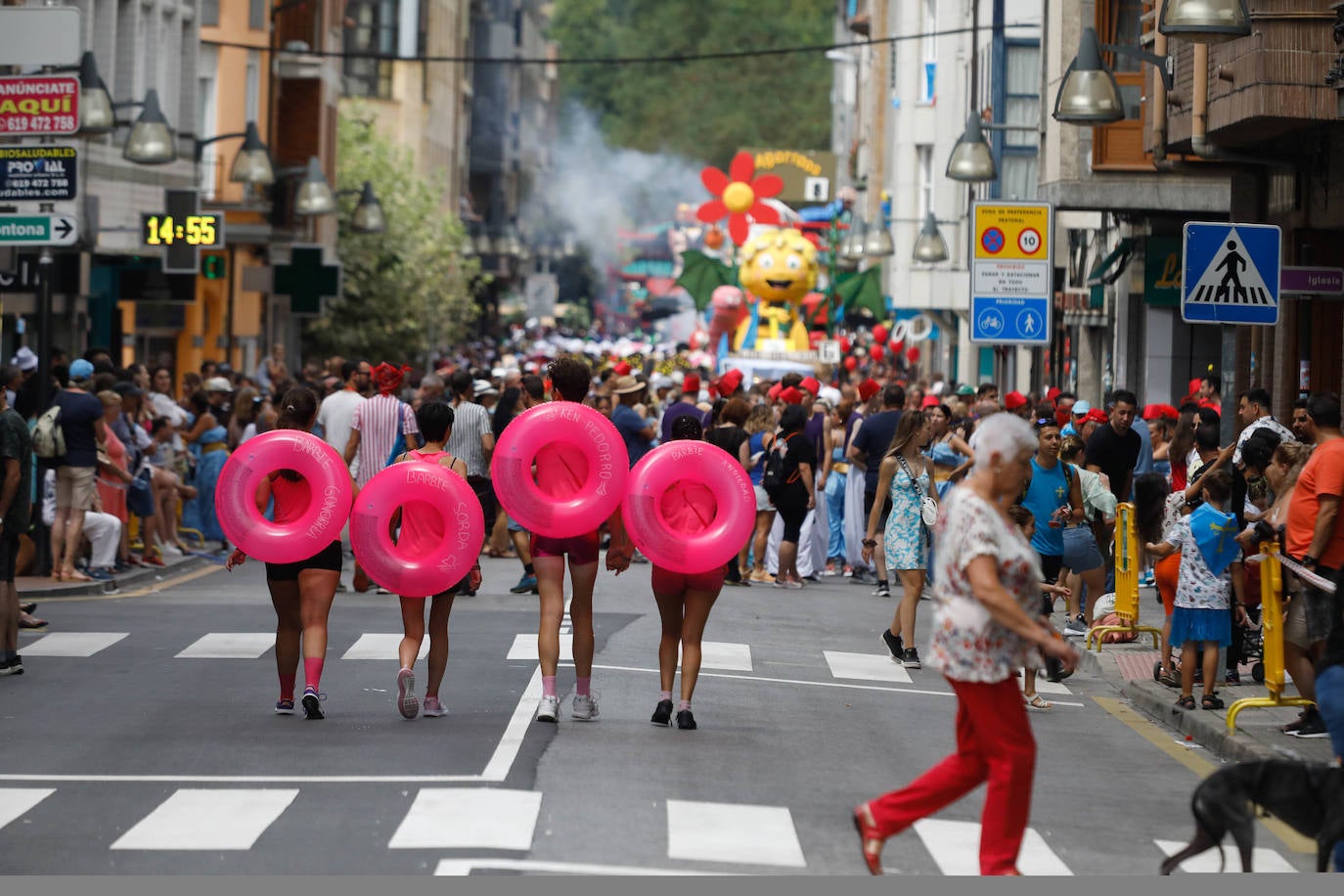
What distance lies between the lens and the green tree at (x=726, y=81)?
124 metres

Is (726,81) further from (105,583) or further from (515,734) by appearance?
(515,734)

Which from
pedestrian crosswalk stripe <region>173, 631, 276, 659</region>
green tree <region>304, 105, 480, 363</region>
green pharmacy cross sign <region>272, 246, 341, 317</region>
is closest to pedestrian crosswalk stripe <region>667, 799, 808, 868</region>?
pedestrian crosswalk stripe <region>173, 631, 276, 659</region>

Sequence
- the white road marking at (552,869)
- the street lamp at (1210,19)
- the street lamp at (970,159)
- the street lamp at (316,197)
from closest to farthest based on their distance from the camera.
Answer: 1. the white road marking at (552,869)
2. the street lamp at (1210,19)
3. the street lamp at (970,159)
4. the street lamp at (316,197)

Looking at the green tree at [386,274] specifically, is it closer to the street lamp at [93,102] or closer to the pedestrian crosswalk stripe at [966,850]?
the street lamp at [93,102]

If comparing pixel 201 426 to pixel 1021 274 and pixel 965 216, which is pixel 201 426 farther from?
pixel 965 216

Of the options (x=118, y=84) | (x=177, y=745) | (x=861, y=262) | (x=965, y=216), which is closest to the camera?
(x=177, y=745)

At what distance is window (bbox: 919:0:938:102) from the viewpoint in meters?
53.3

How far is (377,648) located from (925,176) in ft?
132

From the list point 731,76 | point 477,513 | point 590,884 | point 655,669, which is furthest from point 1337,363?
point 731,76

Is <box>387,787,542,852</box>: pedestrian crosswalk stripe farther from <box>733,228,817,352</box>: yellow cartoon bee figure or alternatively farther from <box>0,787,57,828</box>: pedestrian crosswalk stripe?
<box>733,228,817,352</box>: yellow cartoon bee figure

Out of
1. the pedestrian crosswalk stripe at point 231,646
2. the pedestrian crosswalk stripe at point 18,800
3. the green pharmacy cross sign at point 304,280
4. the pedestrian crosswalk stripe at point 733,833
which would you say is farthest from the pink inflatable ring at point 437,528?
the green pharmacy cross sign at point 304,280

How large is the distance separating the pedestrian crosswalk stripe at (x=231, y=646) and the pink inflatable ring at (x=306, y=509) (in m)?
2.63

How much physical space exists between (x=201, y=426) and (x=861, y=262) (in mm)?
52706

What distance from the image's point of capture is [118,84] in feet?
124
